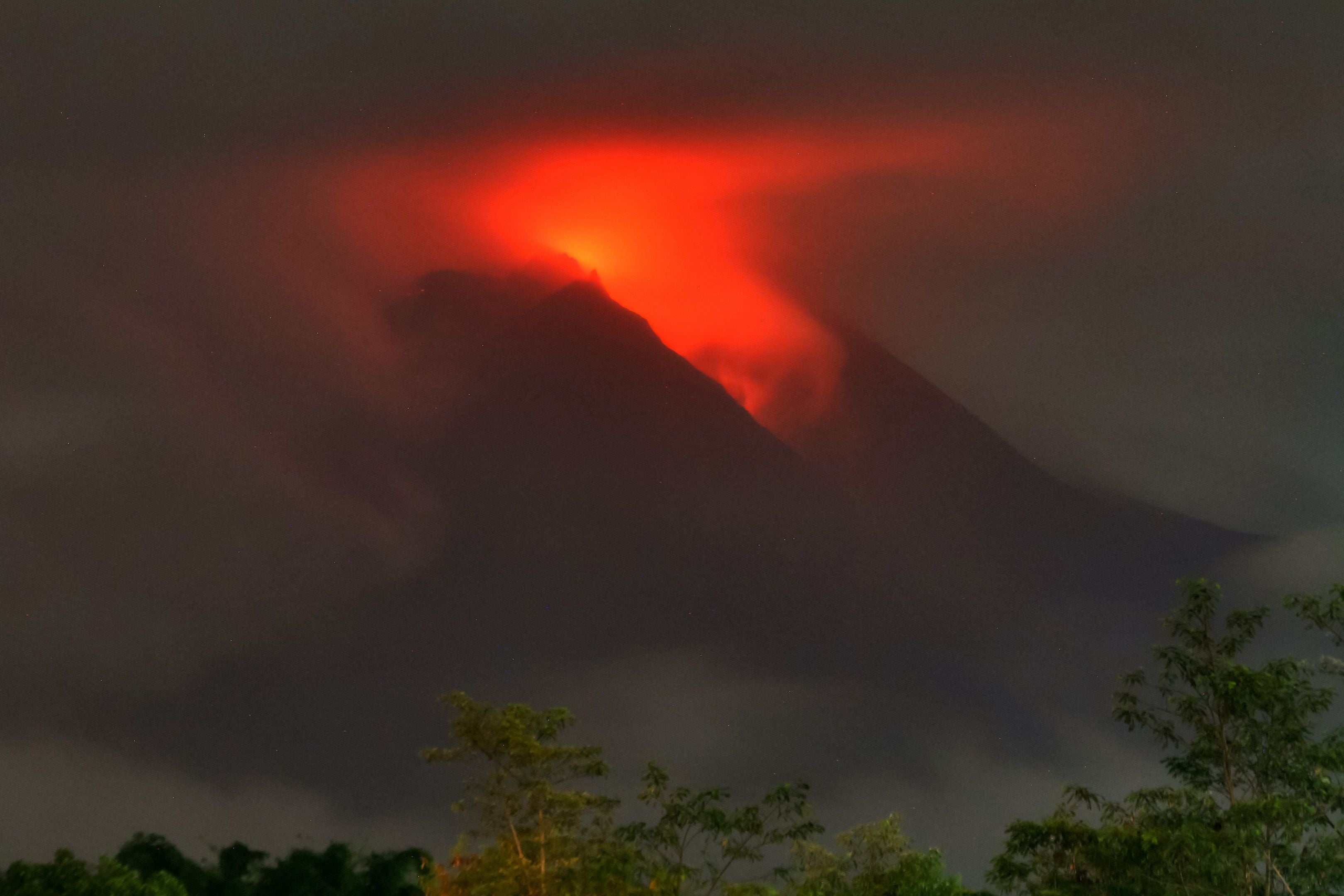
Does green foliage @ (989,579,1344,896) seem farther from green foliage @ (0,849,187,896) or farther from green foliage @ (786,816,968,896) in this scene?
green foliage @ (0,849,187,896)

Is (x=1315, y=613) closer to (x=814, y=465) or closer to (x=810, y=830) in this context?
(x=810, y=830)

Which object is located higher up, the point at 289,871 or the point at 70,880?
the point at 289,871

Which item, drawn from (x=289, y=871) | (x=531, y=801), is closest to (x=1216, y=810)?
(x=531, y=801)

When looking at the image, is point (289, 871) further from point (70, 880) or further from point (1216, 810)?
point (1216, 810)

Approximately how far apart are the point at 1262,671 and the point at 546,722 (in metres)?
13.3

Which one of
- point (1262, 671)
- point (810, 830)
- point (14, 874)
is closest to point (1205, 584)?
point (1262, 671)

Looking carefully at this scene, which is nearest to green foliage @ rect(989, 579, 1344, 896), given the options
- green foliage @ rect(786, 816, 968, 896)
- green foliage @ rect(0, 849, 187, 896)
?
green foliage @ rect(786, 816, 968, 896)

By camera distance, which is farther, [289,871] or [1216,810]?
[289,871]

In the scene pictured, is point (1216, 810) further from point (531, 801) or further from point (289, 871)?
point (289, 871)

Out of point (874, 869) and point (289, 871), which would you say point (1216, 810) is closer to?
point (874, 869)

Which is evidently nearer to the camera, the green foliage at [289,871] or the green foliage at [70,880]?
the green foliage at [70,880]

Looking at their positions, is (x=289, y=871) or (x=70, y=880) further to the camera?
(x=289, y=871)

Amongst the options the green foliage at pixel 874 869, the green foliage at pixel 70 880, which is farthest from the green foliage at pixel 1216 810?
the green foliage at pixel 70 880

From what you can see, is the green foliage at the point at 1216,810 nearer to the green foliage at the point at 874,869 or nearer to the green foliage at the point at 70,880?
the green foliage at the point at 874,869
